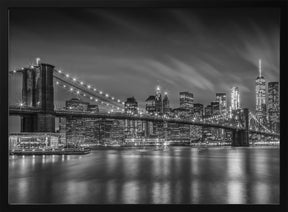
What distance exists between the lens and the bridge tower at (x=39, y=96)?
45.1ft

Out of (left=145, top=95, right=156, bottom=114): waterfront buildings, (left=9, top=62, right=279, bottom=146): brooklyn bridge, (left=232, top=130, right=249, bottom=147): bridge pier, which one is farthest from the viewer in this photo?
(left=232, top=130, right=249, bottom=147): bridge pier

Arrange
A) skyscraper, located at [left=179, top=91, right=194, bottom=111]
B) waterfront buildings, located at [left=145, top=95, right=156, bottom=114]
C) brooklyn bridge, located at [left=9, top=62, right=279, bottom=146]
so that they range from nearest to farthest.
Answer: skyscraper, located at [left=179, top=91, right=194, bottom=111], waterfront buildings, located at [left=145, top=95, right=156, bottom=114], brooklyn bridge, located at [left=9, top=62, right=279, bottom=146]

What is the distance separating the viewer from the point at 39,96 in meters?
16.0

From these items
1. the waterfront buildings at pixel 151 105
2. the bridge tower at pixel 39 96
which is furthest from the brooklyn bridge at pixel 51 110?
the waterfront buildings at pixel 151 105

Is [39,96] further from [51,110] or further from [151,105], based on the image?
[151,105]

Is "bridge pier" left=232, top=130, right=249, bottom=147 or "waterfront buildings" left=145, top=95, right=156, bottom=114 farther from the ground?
"waterfront buildings" left=145, top=95, right=156, bottom=114

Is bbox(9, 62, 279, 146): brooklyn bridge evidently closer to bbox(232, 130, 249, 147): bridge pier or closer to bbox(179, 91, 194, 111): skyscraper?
bbox(232, 130, 249, 147): bridge pier

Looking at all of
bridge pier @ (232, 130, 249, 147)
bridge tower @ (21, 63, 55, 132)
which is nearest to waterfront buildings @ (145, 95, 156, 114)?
bridge tower @ (21, 63, 55, 132)

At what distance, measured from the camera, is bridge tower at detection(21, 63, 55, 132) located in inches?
541

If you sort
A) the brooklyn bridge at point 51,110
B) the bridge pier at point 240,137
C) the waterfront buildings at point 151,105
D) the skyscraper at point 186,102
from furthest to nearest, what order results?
the bridge pier at point 240,137 < the brooklyn bridge at point 51,110 < the waterfront buildings at point 151,105 < the skyscraper at point 186,102

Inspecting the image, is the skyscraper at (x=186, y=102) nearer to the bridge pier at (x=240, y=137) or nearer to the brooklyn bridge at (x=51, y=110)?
the brooklyn bridge at (x=51, y=110)

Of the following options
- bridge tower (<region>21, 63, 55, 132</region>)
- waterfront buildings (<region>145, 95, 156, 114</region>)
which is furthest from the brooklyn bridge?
waterfront buildings (<region>145, 95, 156, 114</region>)

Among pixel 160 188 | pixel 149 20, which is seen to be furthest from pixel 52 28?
pixel 160 188

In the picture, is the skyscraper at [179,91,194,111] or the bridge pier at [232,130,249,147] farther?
the bridge pier at [232,130,249,147]
